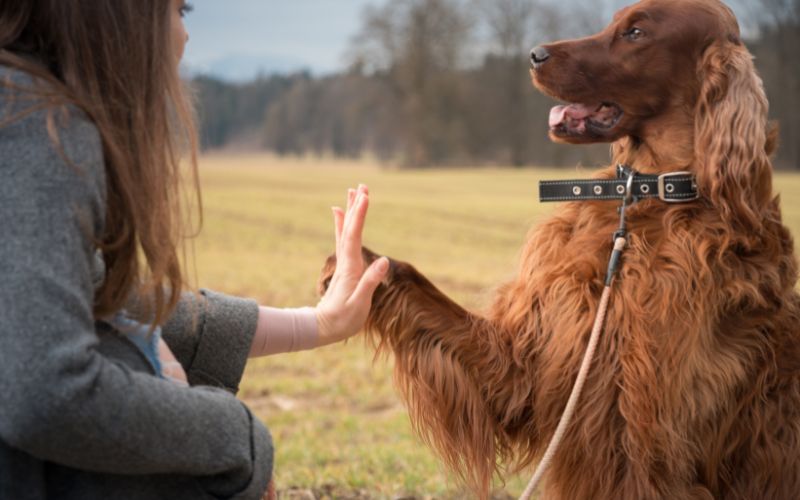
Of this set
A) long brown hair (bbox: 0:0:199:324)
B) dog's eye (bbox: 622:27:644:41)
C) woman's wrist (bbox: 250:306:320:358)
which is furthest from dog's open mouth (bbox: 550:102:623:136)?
long brown hair (bbox: 0:0:199:324)

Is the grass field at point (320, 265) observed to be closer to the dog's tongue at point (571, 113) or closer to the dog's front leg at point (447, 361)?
the dog's front leg at point (447, 361)

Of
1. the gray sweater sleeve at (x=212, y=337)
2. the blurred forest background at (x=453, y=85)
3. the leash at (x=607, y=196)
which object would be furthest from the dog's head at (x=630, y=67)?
the blurred forest background at (x=453, y=85)

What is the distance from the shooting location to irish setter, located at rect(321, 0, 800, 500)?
7.81 feet

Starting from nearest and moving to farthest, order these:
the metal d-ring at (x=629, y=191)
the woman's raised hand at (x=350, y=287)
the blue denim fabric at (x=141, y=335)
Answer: the blue denim fabric at (x=141, y=335) → the woman's raised hand at (x=350, y=287) → the metal d-ring at (x=629, y=191)

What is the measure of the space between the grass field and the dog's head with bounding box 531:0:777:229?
41 cm

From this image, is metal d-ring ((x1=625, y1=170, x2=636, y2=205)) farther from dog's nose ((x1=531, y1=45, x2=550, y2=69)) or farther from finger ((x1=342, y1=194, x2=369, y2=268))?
finger ((x1=342, y1=194, x2=369, y2=268))

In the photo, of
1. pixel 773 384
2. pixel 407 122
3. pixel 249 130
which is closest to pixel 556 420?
pixel 773 384

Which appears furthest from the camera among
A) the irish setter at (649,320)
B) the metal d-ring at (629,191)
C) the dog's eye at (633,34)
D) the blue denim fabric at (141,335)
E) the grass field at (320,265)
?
the grass field at (320,265)

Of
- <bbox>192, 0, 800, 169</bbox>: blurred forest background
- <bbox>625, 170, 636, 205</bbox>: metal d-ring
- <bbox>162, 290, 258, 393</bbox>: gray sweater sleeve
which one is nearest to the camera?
<bbox>162, 290, 258, 393</bbox>: gray sweater sleeve

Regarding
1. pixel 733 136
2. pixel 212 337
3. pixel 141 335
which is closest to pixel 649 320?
pixel 733 136

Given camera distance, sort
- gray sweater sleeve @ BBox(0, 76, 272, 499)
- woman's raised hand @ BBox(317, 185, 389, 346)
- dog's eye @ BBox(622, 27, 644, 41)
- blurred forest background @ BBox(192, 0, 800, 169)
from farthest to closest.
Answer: blurred forest background @ BBox(192, 0, 800, 169) < dog's eye @ BBox(622, 27, 644, 41) < woman's raised hand @ BBox(317, 185, 389, 346) < gray sweater sleeve @ BBox(0, 76, 272, 499)

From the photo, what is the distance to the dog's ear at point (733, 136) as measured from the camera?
95.7 inches

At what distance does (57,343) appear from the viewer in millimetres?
1240

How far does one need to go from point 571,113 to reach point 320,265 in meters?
9.43
